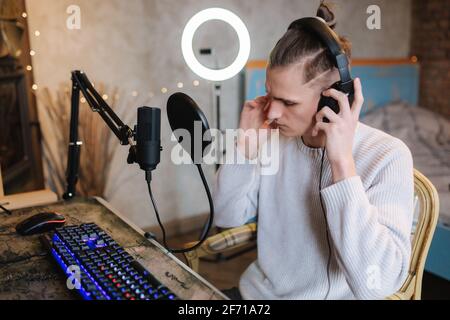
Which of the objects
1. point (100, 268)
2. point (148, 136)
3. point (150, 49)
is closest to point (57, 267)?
point (100, 268)

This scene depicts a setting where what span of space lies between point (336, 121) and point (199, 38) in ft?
6.22

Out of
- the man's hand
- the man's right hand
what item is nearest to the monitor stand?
the man's right hand

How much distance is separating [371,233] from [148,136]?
0.44 metres

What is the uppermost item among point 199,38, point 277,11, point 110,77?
point 277,11

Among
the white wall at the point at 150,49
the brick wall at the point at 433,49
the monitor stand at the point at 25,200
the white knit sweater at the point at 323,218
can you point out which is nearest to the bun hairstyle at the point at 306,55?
the white knit sweater at the point at 323,218

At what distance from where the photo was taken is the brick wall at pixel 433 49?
3262mm

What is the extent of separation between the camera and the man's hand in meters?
0.81

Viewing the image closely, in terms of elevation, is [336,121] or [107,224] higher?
[336,121]

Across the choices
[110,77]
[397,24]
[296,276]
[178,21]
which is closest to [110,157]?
[110,77]

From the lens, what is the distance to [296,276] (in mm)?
996

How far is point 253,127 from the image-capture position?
109 cm

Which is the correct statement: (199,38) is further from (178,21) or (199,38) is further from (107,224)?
(107,224)

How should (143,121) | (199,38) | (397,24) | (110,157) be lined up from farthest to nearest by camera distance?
1. (397,24)
2. (199,38)
3. (110,157)
4. (143,121)

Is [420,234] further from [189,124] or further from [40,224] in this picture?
[40,224]
